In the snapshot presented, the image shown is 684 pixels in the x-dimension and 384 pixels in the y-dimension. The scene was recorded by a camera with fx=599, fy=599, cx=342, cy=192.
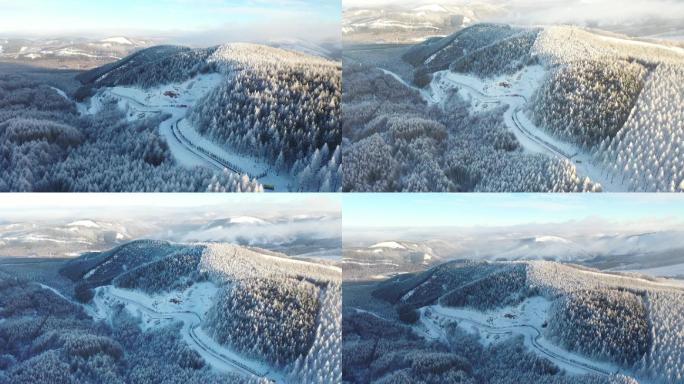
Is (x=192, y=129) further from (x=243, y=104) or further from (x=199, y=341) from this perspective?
(x=199, y=341)

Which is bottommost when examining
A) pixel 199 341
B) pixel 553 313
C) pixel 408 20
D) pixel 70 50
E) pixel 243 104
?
pixel 199 341

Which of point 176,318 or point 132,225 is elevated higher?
point 132,225

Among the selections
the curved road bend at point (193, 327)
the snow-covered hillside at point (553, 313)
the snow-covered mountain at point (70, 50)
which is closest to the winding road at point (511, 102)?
the snow-covered hillside at point (553, 313)

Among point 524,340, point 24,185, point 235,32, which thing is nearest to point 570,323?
point 524,340

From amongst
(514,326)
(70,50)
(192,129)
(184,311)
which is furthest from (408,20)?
(184,311)

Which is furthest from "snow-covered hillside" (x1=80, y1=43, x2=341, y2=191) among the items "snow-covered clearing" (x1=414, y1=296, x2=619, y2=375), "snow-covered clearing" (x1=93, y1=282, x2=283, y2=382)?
"snow-covered clearing" (x1=414, y1=296, x2=619, y2=375)

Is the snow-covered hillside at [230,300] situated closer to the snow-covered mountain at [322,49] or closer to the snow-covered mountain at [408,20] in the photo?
the snow-covered mountain at [322,49]

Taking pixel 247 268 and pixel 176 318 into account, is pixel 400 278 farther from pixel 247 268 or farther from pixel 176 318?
pixel 176 318

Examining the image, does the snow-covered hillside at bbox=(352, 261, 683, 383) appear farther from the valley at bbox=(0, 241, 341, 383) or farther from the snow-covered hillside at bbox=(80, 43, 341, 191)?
the snow-covered hillside at bbox=(80, 43, 341, 191)
